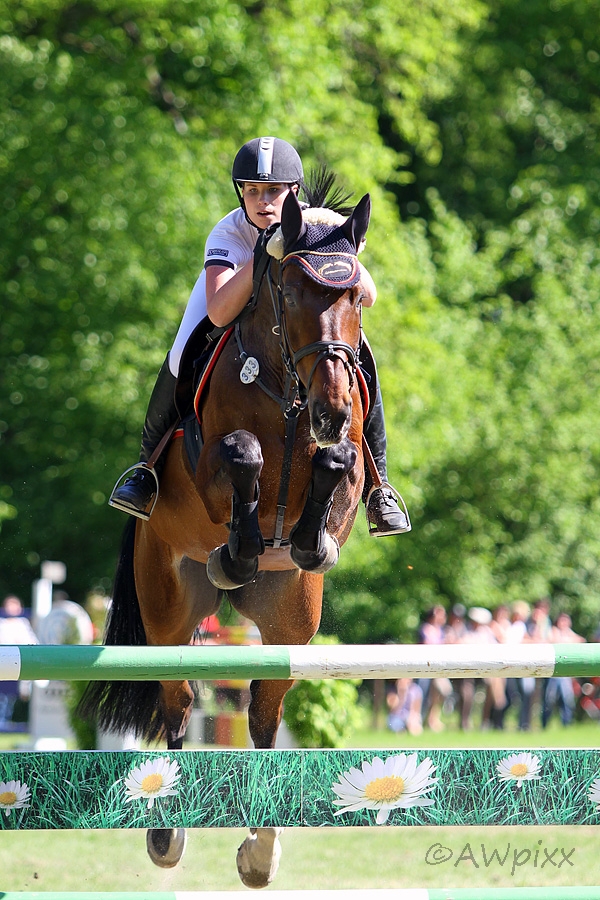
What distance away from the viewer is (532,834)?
6.40m

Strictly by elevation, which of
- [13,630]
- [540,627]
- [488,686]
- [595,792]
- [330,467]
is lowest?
[488,686]

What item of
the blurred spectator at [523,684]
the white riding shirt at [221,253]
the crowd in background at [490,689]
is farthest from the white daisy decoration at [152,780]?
the blurred spectator at [523,684]

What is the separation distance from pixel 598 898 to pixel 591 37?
20128 mm

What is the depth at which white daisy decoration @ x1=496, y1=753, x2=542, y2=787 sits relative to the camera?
3311 millimetres

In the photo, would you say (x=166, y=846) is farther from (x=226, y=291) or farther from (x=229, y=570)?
(x=226, y=291)

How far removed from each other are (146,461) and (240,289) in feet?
2.93

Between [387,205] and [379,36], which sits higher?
[379,36]

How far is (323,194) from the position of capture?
13.9 ft

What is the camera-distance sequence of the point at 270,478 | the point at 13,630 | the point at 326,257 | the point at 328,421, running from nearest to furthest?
the point at 328,421 < the point at 326,257 < the point at 270,478 < the point at 13,630

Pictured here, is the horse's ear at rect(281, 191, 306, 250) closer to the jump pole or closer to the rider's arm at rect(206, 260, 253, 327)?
the rider's arm at rect(206, 260, 253, 327)

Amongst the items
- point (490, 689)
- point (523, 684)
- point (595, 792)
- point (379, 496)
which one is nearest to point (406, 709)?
point (490, 689)

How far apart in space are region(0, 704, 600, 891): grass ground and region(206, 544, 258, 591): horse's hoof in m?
→ 1.27

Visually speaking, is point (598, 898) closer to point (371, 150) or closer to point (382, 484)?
point (382, 484)

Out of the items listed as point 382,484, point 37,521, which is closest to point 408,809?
point 382,484
